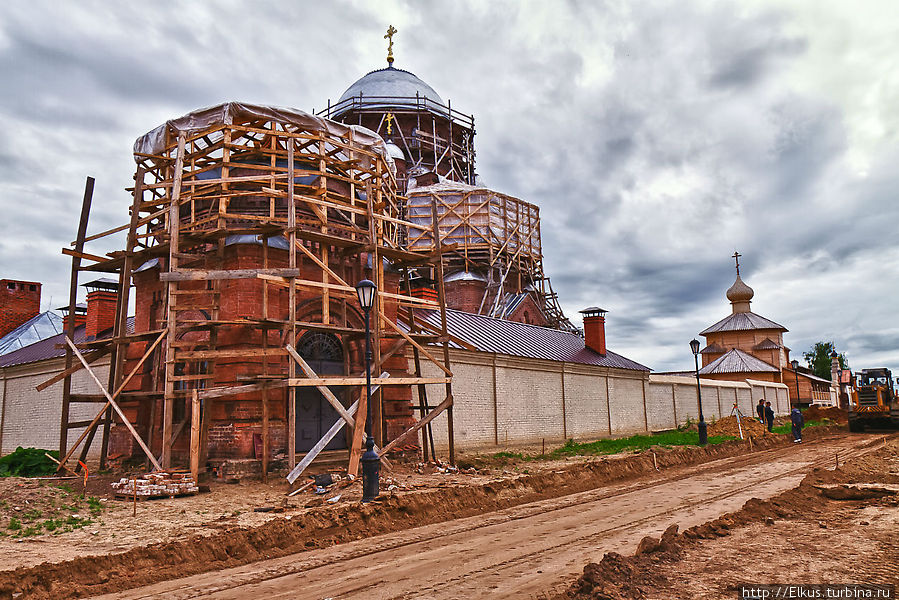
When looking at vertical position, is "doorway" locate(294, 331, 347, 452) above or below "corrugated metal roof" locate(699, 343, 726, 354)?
below

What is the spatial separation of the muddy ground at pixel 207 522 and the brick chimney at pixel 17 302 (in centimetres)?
2237

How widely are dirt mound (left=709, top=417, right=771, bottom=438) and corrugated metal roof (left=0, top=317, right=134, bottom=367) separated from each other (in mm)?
25957

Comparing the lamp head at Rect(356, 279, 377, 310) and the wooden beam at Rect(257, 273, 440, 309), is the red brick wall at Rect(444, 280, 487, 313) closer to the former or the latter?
the wooden beam at Rect(257, 273, 440, 309)

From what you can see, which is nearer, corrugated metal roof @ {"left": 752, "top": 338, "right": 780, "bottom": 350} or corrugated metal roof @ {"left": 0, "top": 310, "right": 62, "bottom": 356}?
corrugated metal roof @ {"left": 0, "top": 310, "right": 62, "bottom": 356}

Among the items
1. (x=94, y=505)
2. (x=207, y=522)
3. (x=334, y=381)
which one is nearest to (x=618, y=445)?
(x=334, y=381)

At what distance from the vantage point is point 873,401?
33938mm

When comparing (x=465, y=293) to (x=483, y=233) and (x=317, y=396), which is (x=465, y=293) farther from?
(x=317, y=396)

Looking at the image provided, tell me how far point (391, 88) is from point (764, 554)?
40023 mm

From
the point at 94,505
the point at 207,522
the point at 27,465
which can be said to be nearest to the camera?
the point at 207,522

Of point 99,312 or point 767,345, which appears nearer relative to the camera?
point 99,312

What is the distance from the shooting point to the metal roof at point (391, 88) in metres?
42.5

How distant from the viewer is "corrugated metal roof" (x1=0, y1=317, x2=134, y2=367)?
23.1m

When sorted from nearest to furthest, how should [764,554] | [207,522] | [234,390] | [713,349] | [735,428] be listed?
[764,554] < [207,522] < [234,390] < [735,428] < [713,349]

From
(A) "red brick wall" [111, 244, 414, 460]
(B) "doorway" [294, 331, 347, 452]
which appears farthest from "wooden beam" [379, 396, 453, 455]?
(B) "doorway" [294, 331, 347, 452]
